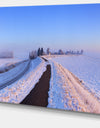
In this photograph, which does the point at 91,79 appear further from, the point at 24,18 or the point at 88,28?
the point at 24,18

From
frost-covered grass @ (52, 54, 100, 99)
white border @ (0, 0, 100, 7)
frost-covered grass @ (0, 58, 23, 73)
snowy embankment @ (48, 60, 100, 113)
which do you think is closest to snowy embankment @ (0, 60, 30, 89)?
frost-covered grass @ (0, 58, 23, 73)

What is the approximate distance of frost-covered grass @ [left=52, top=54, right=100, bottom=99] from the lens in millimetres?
3737

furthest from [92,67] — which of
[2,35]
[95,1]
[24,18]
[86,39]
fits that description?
[2,35]

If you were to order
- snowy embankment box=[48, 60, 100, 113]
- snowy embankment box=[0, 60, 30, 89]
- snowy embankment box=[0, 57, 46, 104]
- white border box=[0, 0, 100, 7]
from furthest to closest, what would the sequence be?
snowy embankment box=[0, 60, 30, 89] < snowy embankment box=[0, 57, 46, 104] < white border box=[0, 0, 100, 7] < snowy embankment box=[48, 60, 100, 113]

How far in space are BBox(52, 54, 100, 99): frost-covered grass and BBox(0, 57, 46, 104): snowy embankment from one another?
717mm

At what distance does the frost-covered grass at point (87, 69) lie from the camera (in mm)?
3737

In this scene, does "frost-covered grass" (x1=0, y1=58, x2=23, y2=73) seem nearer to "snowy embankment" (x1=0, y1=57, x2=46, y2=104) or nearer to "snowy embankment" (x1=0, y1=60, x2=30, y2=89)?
"snowy embankment" (x1=0, y1=60, x2=30, y2=89)

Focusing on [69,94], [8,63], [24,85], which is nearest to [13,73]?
[8,63]

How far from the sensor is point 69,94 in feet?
12.7

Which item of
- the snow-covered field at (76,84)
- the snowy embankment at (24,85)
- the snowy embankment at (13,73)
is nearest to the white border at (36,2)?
the snow-covered field at (76,84)

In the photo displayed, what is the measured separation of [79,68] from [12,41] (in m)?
1.80

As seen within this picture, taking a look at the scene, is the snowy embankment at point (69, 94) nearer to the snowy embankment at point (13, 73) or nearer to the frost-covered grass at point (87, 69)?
the frost-covered grass at point (87, 69)

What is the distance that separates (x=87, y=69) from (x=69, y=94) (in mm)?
681

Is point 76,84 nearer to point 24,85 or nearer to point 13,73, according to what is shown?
point 24,85
